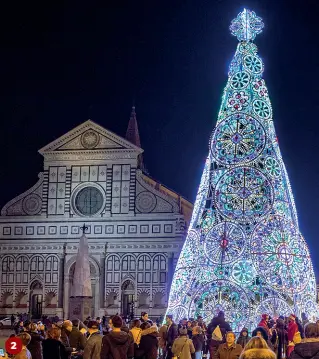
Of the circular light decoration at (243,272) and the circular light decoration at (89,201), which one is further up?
the circular light decoration at (89,201)

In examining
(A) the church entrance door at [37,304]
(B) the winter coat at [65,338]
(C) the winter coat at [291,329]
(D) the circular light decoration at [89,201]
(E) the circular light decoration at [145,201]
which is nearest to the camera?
(B) the winter coat at [65,338]

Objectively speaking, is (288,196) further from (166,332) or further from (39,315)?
(39,315)

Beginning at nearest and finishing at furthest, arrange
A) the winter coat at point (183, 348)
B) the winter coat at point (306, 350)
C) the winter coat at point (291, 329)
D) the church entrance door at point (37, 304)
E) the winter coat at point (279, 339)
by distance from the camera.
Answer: the winter coat at point (306, 350) → the winter coat at point (183, 348) → the winter coat at point (279, 339) → the winter coat at point (291, 329) → the church entrance door at point (37, 304)

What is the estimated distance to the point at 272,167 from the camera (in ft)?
70.3

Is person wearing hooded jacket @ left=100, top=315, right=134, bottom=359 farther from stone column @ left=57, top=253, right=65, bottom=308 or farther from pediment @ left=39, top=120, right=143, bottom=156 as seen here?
pediment @ left=39, top=120, right=143, bottom=156

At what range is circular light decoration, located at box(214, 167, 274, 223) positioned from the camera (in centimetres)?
2109

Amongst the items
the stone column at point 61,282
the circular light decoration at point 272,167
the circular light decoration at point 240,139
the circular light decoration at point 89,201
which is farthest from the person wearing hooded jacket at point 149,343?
the circular light decoration at point 89,201

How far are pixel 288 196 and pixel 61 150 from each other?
92.3 feet

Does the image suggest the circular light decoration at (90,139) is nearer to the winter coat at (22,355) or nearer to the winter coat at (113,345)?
the winter coat at (113,345)

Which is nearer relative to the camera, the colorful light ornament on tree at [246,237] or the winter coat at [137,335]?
the winter coat at [137,335]

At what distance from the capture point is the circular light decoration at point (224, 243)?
20953 millimetres

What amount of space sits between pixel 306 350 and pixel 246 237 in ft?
44.7

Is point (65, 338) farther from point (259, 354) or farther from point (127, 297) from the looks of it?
point (127, 297)

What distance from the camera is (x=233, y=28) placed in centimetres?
2316
